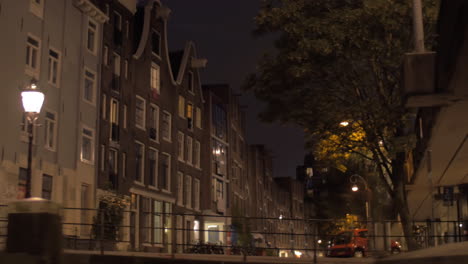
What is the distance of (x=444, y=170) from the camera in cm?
2939

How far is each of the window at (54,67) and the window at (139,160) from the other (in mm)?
9727

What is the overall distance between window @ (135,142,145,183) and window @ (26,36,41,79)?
38.4ft

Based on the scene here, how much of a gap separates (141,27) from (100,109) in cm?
1038

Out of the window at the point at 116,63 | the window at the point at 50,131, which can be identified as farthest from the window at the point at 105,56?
the window at the point at 50,131

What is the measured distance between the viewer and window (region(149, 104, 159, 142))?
47.3m

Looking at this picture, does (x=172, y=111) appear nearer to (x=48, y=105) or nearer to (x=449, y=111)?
(x=48, y=105)

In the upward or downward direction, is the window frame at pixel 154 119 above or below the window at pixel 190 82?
below

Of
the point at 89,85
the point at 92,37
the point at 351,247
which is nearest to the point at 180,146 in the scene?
the point at 89,85

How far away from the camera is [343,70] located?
2386 cm

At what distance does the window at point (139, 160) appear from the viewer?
4466cm

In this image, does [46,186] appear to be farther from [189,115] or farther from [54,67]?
[189,115]

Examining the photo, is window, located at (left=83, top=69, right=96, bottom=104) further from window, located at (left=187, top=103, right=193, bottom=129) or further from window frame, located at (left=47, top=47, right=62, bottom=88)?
window, located at (left=187, top=103, right=193, bottom=129)

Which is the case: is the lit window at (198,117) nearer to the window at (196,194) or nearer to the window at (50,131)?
the window at (196,194)

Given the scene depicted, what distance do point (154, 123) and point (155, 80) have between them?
2984mm
